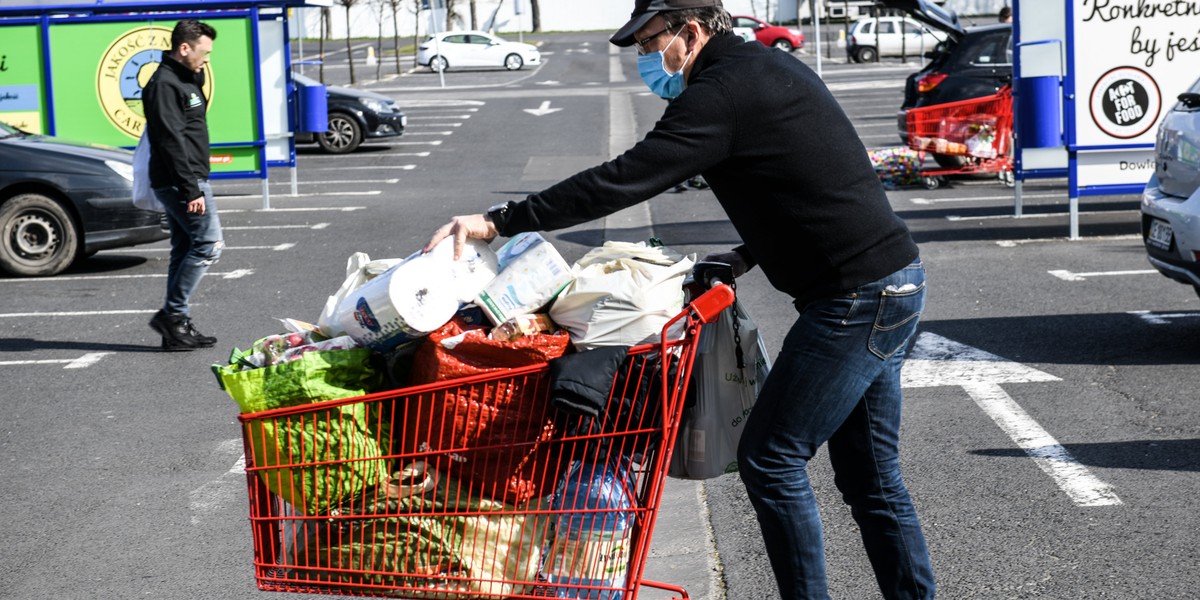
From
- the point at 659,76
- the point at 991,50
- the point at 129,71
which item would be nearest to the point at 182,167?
the point at 659,76

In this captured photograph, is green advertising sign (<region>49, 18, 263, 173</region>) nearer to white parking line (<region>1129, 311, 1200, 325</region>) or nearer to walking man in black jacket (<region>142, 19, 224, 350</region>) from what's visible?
walking man in black jacket (<region>142, 19, 224, 350</region>)

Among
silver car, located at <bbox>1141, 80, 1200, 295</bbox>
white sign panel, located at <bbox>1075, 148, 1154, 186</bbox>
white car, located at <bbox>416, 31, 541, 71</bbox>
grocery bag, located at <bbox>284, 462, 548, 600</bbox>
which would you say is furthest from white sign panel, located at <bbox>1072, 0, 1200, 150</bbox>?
white car, located at <bbox>416, 31, 541, 71</bbox>

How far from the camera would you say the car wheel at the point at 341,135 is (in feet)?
73.0

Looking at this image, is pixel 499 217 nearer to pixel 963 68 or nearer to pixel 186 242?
pixel 186 242

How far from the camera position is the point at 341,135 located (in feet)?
73.4

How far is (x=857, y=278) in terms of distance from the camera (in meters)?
3.28

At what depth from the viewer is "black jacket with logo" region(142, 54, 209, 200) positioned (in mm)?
8031

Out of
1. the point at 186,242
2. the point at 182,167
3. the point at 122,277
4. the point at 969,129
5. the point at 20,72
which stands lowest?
the point at 122,277

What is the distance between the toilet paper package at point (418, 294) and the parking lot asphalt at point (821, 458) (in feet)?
4.90

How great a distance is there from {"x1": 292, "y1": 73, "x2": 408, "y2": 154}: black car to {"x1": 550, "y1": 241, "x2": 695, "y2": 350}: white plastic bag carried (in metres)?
19.3

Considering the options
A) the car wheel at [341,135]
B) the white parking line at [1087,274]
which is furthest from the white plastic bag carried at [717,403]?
the car wheel at [341,135]

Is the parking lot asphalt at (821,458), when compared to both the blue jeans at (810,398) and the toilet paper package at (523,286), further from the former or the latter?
the toilet paper package at (523,286)

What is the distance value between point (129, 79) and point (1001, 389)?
40.3ft

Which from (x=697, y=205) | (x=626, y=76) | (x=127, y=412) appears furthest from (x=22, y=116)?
(x=626, y=76)
